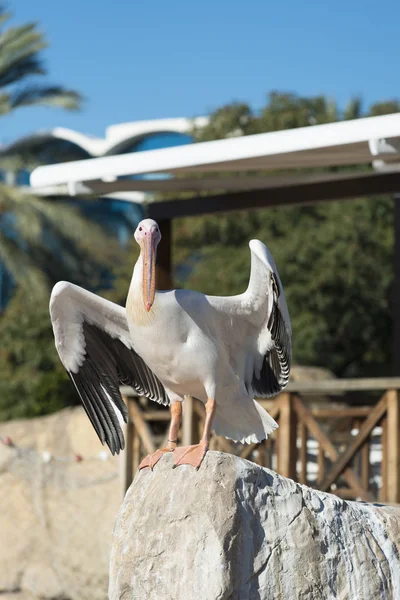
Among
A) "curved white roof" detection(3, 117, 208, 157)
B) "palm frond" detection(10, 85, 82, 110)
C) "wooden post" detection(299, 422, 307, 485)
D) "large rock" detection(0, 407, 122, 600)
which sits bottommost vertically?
"large rock" detection(0, 407, 122, 600)

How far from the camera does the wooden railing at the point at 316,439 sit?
7117mm

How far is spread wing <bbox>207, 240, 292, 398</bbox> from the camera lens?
4828mm

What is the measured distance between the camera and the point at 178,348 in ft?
15.0

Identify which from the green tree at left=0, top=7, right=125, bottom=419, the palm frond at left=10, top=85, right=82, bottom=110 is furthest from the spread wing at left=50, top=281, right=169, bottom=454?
the palm frond at left=10, top=85, right=82, bottom=110

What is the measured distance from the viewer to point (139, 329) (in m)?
4.58

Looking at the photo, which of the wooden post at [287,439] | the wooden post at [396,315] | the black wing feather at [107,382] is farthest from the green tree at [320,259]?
the black wing feather at [107,382]

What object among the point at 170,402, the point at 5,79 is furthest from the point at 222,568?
the point at 5,79

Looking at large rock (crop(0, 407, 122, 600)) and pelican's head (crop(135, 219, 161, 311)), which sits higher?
pelican's head (crop(135, 219, 161, 311))

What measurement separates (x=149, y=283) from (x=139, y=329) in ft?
0.75

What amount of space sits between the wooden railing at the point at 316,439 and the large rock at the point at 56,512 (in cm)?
135

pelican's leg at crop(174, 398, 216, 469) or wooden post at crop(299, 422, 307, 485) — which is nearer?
pelican's leg at crop(174, 398, 216, 469)

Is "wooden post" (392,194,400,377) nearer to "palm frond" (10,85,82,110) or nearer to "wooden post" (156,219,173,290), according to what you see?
"wooden post" (156,219,173,290)

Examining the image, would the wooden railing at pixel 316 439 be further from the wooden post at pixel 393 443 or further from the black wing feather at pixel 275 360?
the black wing feather at pixel 275 360

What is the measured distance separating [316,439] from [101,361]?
9.55 feet
